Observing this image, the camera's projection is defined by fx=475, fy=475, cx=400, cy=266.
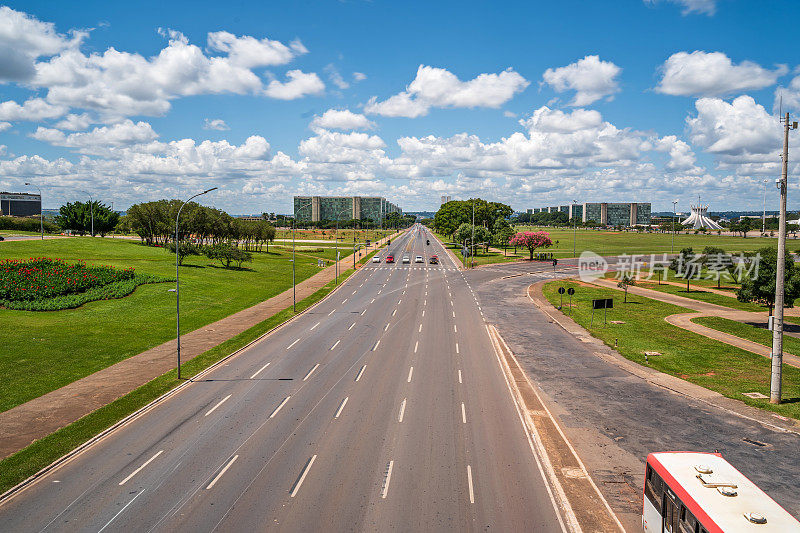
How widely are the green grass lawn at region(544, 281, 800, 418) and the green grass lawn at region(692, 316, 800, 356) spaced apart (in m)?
3.34

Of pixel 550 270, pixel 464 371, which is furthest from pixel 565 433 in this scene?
pixel 550 270

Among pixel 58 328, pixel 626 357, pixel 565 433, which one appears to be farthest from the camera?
pixel 58 328

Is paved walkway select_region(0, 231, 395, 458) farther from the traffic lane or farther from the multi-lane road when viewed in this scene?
the traffic lane

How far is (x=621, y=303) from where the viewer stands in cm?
5300

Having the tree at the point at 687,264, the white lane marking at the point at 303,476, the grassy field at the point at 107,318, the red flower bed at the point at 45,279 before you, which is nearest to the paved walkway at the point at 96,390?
the grassy field at the point at 107,318

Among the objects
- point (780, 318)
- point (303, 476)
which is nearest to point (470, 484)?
point (303, 476)

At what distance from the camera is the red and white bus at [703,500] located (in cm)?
911

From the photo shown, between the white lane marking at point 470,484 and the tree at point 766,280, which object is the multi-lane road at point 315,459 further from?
the tree at point 766,280

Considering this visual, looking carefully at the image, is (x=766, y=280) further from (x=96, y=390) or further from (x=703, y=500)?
(x=96, y=390)

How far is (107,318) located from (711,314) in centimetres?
5490

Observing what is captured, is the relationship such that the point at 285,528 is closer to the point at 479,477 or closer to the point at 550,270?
the point at 479,477

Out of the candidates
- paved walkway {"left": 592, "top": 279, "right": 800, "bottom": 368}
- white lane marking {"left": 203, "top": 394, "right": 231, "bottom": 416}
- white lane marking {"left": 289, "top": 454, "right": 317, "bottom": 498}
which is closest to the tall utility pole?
paved walkway {"left": 592, "top": 279, "right": 800, "bottom": 368}

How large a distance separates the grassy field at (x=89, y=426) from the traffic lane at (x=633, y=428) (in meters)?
19.0

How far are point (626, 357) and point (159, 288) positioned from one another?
45575 millimetres
